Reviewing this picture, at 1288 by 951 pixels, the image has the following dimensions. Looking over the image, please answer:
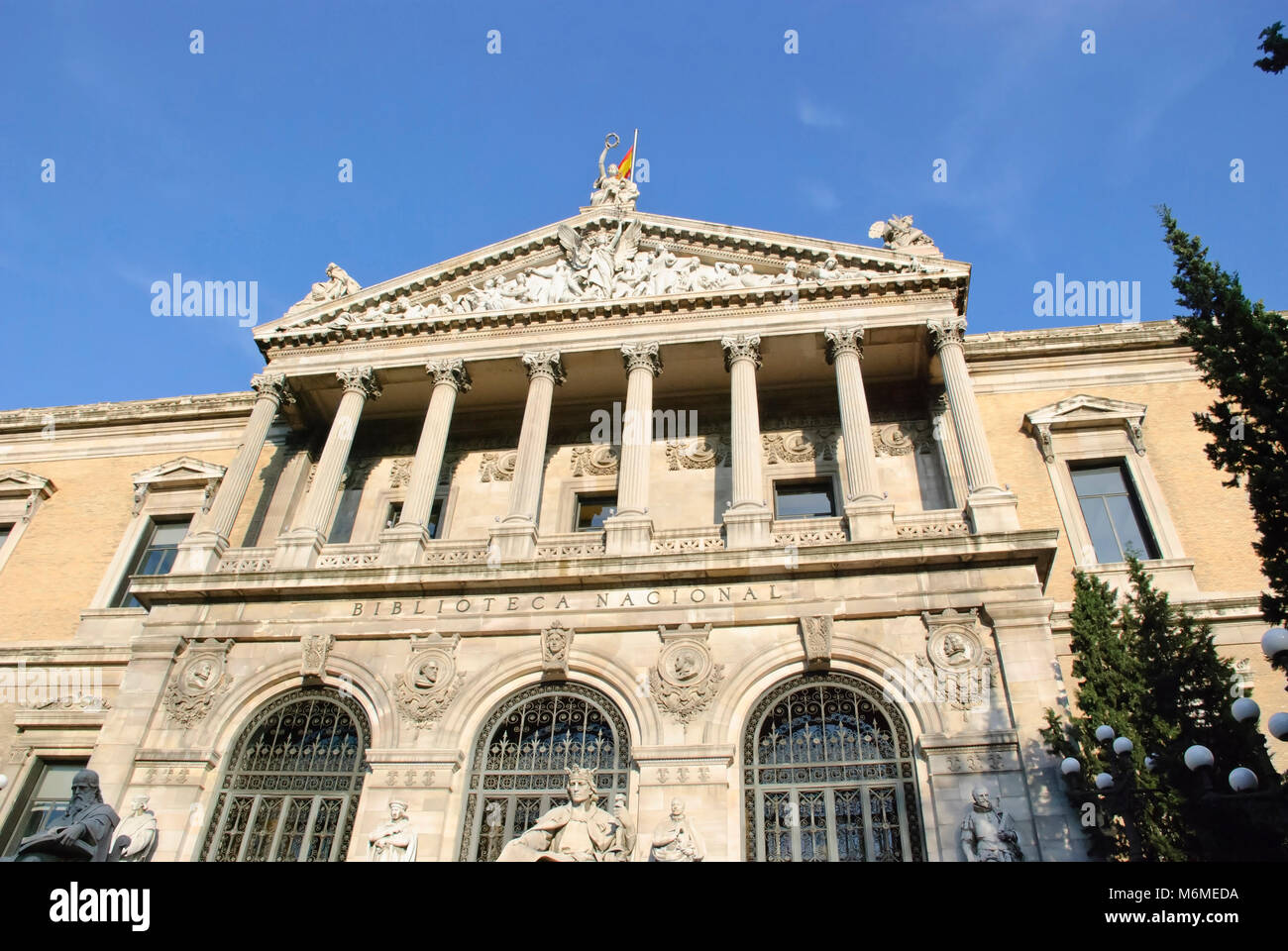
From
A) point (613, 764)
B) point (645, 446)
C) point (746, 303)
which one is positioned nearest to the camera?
point (613, 764)

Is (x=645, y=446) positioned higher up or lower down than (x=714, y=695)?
higher up

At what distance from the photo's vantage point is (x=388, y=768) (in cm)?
1409

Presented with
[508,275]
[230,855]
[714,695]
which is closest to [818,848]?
[714,695]

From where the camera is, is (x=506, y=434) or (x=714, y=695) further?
(x=506, y=434)

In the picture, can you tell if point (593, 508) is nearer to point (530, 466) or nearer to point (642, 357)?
point (530, 466)

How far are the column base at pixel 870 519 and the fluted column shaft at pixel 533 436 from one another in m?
5.49

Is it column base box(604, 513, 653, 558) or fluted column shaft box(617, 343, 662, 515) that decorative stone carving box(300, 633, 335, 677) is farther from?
fluted column shaft box(617, 343, 662, 515)

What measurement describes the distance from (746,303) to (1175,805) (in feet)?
37.5

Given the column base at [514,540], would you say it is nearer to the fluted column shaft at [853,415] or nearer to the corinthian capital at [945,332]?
the fluted column shaft at [853,415]

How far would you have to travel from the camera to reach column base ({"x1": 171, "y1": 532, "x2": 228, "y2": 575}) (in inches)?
663

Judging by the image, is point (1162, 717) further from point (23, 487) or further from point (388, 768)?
point (23, 487)

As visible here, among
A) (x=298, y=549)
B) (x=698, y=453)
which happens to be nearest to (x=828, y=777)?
(x=698, y=453)

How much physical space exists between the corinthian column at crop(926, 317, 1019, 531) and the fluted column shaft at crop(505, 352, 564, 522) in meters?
7.38
